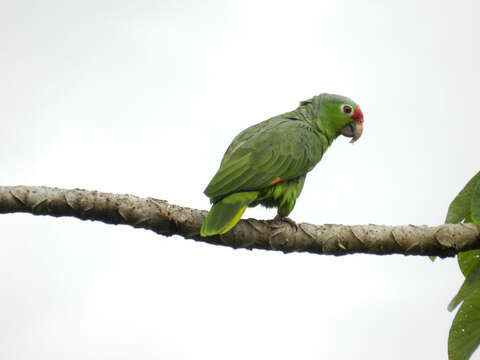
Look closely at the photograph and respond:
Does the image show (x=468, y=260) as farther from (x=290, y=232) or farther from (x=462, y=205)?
(x=290, y=232)

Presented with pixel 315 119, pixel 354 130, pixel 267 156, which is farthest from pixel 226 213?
pixel 354 130

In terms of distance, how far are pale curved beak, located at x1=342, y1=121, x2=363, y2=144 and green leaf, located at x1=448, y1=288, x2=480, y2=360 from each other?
2.62m

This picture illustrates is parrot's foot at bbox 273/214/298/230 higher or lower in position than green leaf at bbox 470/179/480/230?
lower

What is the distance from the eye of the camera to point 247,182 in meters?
3.48

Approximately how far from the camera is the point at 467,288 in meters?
2.65

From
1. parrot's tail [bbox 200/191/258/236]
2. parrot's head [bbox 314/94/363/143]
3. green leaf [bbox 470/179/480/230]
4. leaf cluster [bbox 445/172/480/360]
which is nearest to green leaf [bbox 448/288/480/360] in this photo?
leaf cluster [bbox 445/172/480/360]

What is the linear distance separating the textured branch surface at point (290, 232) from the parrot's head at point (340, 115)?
1638 millimetres

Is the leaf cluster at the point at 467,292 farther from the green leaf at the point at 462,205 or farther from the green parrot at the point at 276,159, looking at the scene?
the green parrot at the point at 276,159

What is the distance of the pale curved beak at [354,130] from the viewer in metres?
4.77

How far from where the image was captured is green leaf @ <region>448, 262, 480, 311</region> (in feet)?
8.51

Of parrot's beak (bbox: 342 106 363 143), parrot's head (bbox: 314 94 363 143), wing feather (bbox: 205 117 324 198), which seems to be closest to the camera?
wing feather (bbox: 205 117 324 198)

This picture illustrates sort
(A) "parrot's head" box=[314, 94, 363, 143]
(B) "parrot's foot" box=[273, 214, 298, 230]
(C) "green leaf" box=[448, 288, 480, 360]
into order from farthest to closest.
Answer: (A) "parrot's head" box=[314, 94, 363, 143] → (B) "parrot's foot" box=[273, 214, 298, 230] → (C) "green leaf" box=[448, 288, 480, 360]

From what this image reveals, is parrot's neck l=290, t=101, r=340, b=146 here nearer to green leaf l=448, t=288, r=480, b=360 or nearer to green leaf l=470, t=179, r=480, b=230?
green leaf l=470, t=179, r=480, b=230

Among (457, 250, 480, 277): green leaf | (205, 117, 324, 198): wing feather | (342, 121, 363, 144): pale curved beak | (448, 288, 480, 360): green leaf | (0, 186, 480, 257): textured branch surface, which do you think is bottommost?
(448, 288, 480, 360): green leaf
